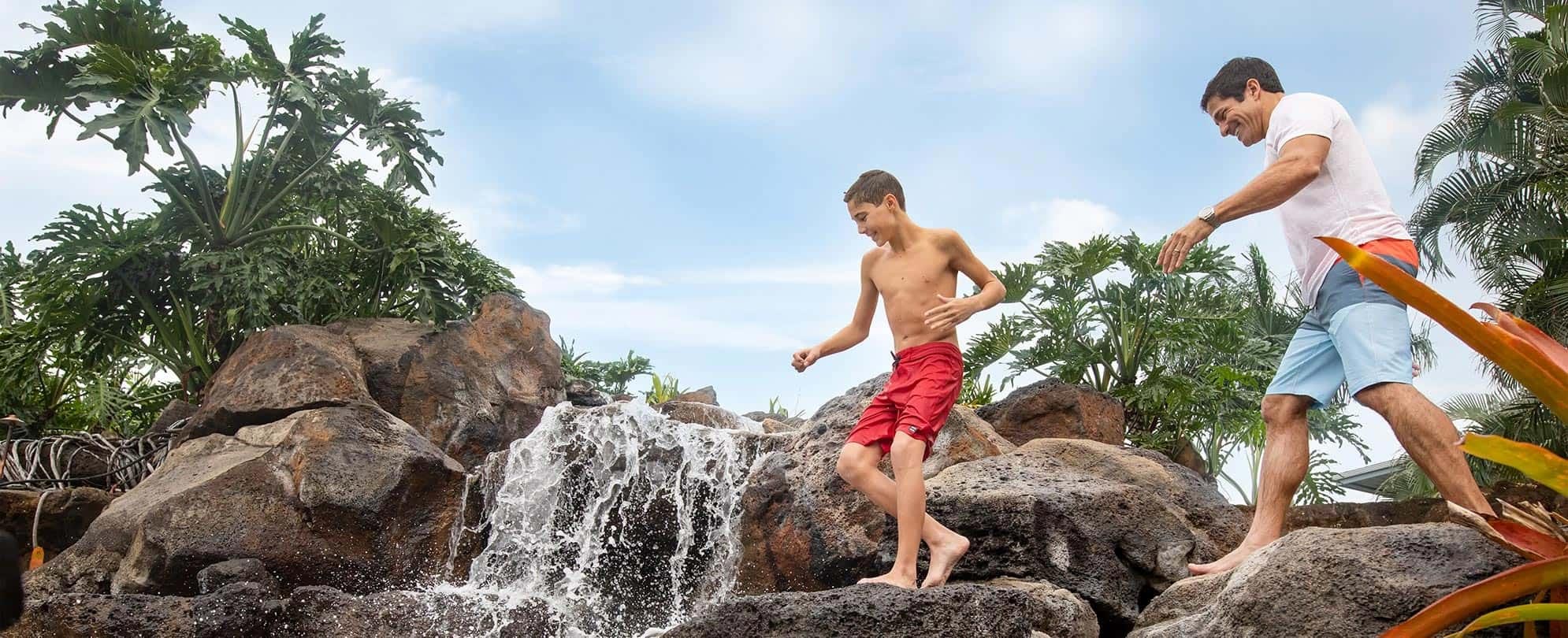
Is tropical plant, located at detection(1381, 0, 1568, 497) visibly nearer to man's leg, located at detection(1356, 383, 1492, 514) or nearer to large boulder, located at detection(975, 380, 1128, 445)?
large boulder, located at detection(975, 380, 1128, 445)

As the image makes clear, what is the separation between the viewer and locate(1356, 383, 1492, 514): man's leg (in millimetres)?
3586

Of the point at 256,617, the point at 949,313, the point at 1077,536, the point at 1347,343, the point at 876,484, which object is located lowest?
the point at 256,617

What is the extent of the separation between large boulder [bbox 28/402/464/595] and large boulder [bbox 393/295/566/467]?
2797 millimetres

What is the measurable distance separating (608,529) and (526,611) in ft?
4.98

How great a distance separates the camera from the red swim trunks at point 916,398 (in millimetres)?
4430

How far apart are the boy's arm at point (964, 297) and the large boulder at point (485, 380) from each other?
7362 mm

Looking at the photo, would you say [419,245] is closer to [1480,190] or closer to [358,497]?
[358,497]

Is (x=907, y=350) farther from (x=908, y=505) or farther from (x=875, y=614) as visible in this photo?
(x=875, y=614)

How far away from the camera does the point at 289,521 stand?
7.82 meters

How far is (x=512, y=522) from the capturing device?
7961 millimetres

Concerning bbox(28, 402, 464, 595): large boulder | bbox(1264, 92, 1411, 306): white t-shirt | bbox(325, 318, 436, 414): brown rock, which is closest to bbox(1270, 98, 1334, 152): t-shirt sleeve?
bbox(1264, 92, 1411, 306): white t-shirt

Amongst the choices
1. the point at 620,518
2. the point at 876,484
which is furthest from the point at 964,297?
the point at 620,518

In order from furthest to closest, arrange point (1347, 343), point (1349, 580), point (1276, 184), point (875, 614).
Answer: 1. point (1276, 184)
2. point (1347, 343)
3. point (875, 614)
4. point (1349, 580)

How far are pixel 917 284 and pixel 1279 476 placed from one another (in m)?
1.54
